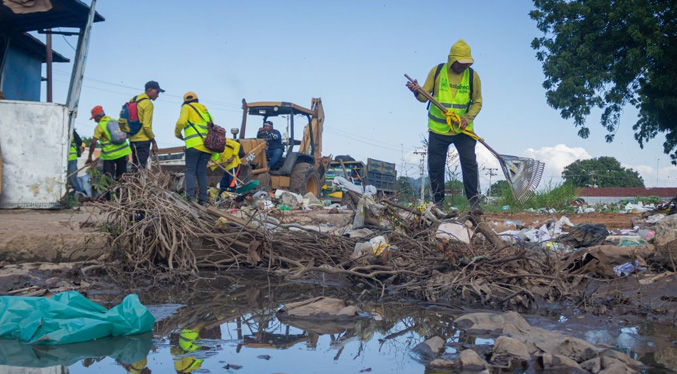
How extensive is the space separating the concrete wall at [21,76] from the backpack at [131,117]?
269 centimetres

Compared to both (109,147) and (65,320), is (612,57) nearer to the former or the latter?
(109,147)

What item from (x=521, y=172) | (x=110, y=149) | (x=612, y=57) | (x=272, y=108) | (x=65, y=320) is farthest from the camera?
(x=612, y=57)

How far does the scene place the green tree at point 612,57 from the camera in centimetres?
1780

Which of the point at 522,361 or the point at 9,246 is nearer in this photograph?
the point at 522,361

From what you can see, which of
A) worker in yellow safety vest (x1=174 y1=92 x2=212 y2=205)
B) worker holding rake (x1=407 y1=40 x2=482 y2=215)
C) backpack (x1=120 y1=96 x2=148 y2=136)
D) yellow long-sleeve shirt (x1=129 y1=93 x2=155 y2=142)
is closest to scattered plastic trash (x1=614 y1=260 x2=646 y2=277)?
worker holding rake (x1=407 y1=40 x2=482 y2=215)

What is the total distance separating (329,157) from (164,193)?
12.8 m

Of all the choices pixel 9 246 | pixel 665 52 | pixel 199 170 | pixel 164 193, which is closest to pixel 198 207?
pixel 164 193

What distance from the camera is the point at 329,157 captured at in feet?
56.1

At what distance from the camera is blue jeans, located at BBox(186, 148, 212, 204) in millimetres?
7216

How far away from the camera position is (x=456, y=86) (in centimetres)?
599

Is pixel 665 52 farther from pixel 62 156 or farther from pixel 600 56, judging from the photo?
A: pixel 62 156

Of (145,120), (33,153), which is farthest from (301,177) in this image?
(33,153)

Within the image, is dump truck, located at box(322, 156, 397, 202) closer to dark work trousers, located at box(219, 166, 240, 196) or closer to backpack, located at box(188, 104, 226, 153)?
dark work trousers, located at box(219, 166, 240, 196)

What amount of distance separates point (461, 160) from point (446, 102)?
1.94ft
